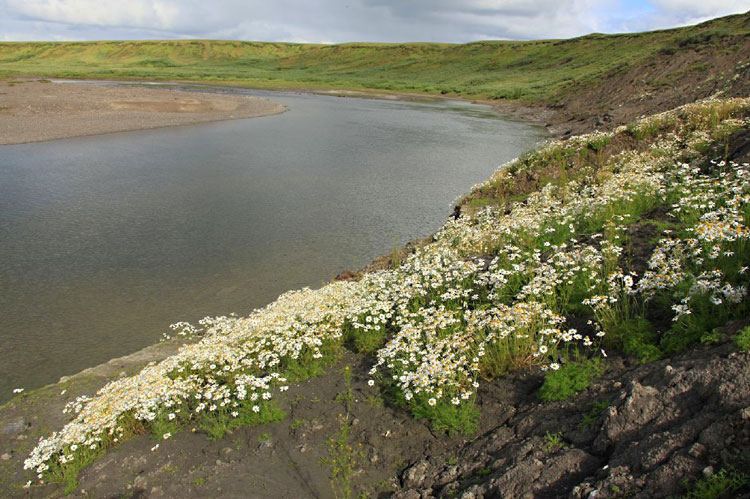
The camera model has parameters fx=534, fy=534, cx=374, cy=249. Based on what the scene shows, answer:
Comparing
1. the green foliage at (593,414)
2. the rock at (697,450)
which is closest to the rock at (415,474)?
the green foliage at (593,414)

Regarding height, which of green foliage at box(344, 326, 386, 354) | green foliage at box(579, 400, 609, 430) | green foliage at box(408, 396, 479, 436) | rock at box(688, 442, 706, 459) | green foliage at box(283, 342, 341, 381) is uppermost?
rock at box(688, 442, 706, 459)

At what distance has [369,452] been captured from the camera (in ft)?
22.1

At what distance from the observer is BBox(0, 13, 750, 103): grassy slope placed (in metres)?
75.1

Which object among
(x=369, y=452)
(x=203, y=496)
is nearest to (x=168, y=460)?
(x=203, y=496)

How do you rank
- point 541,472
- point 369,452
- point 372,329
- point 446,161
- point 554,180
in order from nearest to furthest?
point 541,472, point 369,452, point 372,329, point 554,180, point 446,161

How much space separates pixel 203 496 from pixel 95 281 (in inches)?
417

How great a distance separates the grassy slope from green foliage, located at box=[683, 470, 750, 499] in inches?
2054

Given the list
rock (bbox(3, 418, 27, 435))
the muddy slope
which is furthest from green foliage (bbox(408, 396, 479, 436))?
the muddy slope

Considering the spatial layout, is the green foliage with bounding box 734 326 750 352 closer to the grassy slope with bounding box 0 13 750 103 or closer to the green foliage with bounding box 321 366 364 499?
the green foliage with bounding box 321 366 364 499

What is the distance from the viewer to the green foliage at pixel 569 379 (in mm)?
6457

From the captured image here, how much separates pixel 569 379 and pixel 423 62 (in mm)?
147665

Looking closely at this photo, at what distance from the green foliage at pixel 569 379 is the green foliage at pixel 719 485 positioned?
243cm

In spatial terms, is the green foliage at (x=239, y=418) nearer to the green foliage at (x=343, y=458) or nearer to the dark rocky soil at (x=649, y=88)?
the green foliage at (x=343, y=458)

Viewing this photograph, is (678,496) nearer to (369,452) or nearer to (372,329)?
(369,452)
